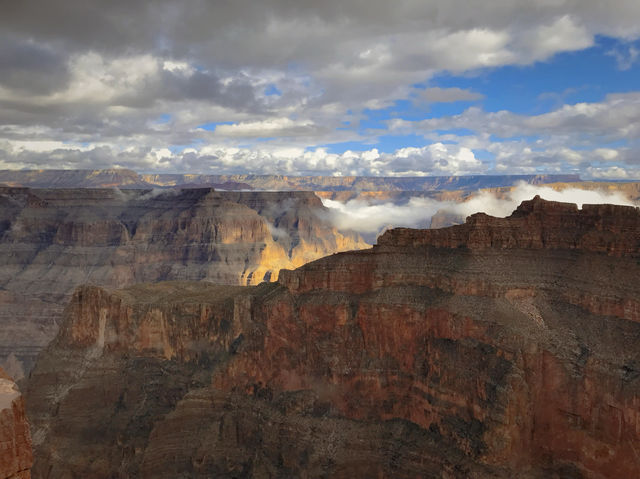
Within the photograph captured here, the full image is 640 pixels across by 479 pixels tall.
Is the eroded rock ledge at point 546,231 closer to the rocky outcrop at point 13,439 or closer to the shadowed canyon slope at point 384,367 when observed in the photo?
the shadowed canyon slope at point 384,367

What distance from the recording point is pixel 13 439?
1250cm

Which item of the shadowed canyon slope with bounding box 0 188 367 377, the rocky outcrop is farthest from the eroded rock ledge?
the shadowed canyon slope with bounding box 0 188 367 377

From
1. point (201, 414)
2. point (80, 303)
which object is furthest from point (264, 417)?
point (80, 303)

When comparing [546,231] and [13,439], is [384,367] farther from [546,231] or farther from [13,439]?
[13,439]

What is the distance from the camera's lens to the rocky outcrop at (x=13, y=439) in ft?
40.2

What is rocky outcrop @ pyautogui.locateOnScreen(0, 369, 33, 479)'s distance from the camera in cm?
1226

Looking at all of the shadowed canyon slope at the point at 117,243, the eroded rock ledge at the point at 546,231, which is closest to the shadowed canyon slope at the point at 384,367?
the eroded rock ledge at the point at 546,231

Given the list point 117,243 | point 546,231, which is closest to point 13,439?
point 546,231

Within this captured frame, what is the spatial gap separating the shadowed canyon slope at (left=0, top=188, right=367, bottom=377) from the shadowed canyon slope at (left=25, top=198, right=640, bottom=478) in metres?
81.4

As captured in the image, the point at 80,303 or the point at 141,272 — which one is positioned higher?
the point at 80,303

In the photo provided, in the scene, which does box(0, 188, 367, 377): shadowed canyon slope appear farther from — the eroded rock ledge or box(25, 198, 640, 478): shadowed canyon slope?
the eroded rock ledge

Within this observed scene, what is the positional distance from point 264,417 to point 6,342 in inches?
3602

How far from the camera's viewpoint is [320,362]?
48.7 m

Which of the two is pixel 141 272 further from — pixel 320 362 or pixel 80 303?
pixel 320 362
